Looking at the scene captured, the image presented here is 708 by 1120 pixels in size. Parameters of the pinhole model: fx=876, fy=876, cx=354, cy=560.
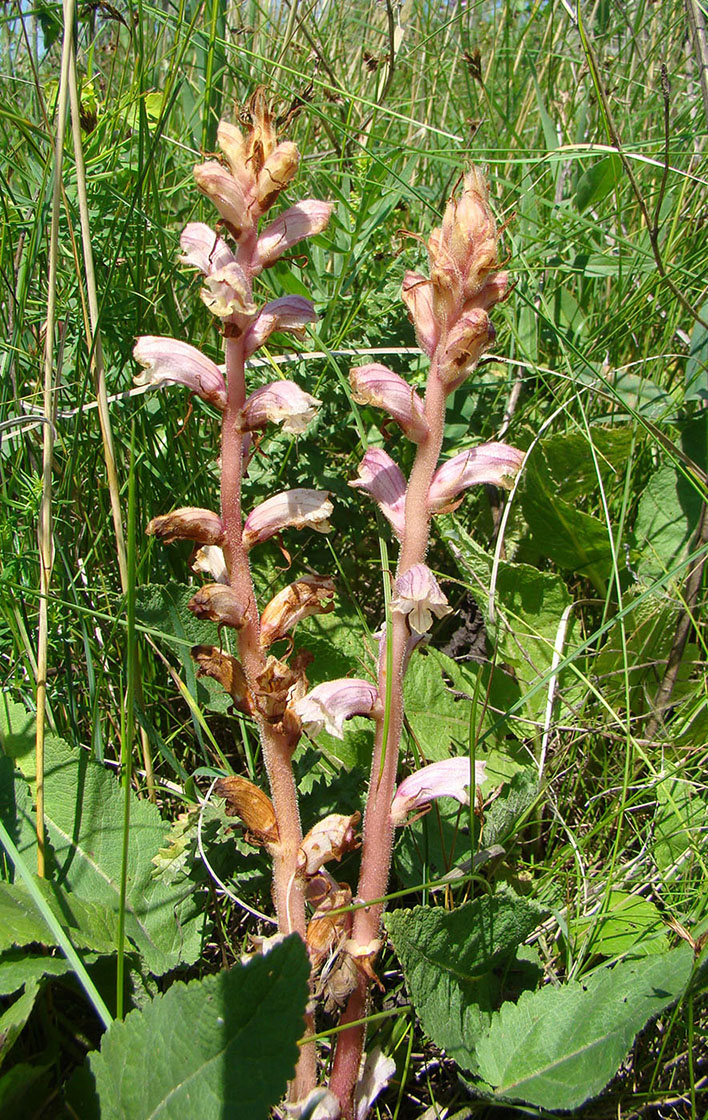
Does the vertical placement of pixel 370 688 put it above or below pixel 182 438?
below

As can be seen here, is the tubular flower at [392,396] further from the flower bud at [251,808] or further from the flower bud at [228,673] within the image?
the flower bud at [251,808]

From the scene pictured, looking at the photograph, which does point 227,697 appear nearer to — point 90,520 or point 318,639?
point 318,639

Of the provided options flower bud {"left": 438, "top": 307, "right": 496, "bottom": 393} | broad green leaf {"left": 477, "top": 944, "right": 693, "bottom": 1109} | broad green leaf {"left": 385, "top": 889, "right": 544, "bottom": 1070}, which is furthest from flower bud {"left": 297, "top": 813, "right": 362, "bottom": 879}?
flower bud {"left": 438, "top": 307, "right": 496, "bottom": 393}

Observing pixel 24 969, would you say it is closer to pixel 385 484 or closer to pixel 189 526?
pixel 189 526

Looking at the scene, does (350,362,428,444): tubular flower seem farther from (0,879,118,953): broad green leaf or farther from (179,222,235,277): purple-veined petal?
(0,879,118,953): broad green leaf

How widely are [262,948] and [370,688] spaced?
1.67 feet

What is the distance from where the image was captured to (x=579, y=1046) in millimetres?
1583

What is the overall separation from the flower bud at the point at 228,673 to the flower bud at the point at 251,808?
130mm

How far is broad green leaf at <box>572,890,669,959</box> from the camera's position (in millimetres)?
1838

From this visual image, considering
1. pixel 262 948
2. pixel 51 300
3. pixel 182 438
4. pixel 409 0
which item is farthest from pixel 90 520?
pixel 409 0

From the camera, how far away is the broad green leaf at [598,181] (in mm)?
2539

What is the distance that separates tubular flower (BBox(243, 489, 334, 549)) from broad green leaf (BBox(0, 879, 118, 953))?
28.8 inches

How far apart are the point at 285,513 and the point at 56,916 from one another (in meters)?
0.84

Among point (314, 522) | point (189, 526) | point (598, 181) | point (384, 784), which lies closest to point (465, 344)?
point (314, 522)
